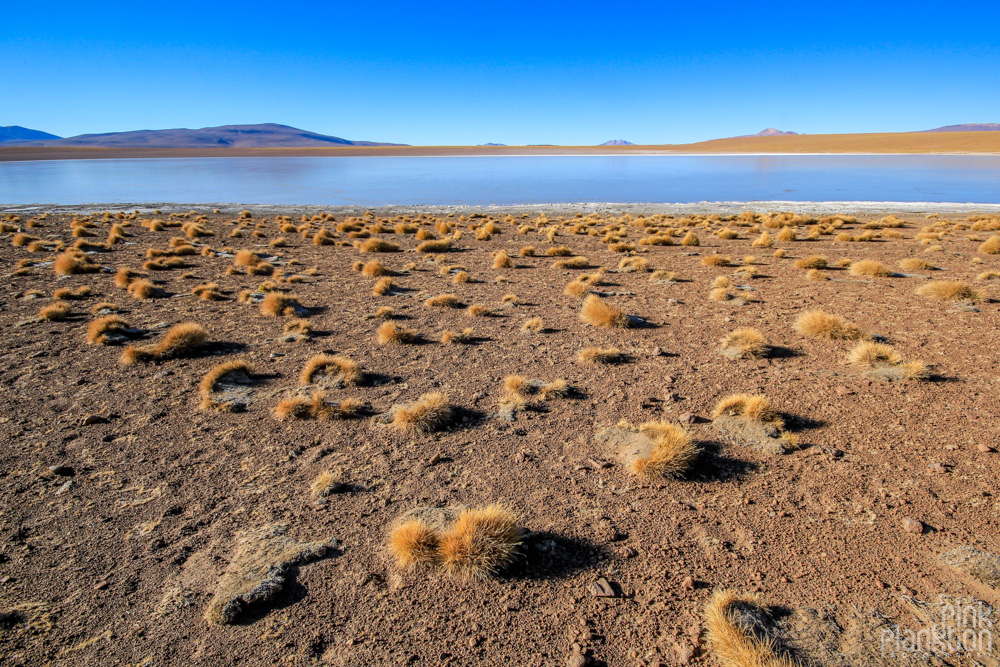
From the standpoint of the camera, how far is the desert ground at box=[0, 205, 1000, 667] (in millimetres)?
2984

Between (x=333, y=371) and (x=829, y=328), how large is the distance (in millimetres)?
7077

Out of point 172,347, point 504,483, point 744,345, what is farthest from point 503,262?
point 504,483

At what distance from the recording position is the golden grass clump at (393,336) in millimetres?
7996

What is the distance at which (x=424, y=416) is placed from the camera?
17.3ft

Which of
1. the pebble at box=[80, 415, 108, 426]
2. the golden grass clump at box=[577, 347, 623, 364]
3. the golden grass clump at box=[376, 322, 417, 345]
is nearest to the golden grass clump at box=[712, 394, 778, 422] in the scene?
the golden grass clump at box=[577, 347, 623, 364]

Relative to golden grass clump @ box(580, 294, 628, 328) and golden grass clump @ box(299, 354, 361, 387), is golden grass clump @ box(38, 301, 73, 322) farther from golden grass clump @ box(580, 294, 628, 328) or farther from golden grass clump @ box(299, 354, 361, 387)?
golden grass clump @ box(580, 294, 628, 328)

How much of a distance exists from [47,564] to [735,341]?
25.2ft

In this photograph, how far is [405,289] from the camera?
11953mm

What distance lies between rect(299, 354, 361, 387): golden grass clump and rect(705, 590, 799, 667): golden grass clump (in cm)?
473

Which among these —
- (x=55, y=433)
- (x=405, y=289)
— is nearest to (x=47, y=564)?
(x=55, y=433)

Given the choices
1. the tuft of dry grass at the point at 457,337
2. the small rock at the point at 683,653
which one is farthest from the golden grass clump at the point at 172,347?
the small rock at the point at 683,653

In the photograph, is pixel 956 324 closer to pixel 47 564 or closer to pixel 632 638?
pixel 632 638

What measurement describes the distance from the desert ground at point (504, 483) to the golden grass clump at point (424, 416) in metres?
0.03

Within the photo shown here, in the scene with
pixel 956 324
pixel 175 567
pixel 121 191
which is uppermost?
pixel 121 191
